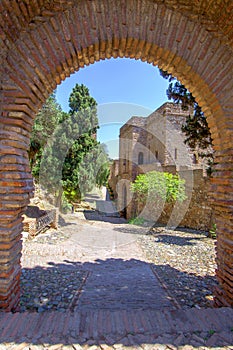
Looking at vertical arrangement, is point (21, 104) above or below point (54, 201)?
above

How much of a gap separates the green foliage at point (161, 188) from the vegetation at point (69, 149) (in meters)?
3.35

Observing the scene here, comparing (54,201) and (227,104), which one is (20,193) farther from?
(54,201)

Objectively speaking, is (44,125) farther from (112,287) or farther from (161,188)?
(112,287)

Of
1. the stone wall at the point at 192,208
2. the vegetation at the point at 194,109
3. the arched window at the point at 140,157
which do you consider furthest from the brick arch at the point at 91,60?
the arched window at the point at 140,157

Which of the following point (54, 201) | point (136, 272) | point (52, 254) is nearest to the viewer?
point (136, 272)

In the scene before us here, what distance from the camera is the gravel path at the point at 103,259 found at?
3.15 m

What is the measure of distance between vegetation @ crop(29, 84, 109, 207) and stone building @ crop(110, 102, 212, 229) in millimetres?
3748

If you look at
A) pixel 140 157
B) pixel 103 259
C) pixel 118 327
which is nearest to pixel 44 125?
pixel 103 259

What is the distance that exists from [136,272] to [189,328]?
2513mm

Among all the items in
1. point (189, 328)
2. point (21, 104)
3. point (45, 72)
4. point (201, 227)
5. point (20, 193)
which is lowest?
Result: point (201, 227)

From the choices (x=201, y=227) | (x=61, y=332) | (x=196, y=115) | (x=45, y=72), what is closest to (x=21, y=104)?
(x=45, y=72)

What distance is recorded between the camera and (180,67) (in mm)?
2512

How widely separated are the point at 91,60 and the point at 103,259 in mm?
4343

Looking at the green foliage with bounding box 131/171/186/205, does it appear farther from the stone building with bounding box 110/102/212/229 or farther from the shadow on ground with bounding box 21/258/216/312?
the shadow on ground with bounding box 21/258/216/312
